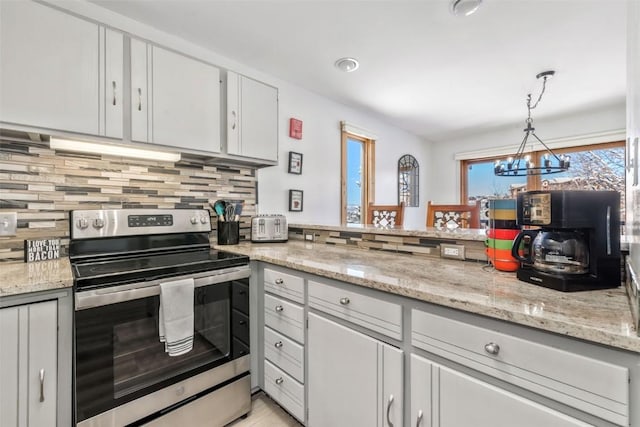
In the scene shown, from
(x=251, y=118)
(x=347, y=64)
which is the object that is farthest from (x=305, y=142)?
(x=251, y=118)

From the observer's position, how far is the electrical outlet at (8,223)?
1406 mm

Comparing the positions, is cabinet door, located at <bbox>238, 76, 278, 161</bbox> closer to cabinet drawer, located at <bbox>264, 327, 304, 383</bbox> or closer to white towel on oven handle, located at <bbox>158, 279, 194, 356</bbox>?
white towel on oven handle, located at <bbox>158, 279, 194, 356</bbox>

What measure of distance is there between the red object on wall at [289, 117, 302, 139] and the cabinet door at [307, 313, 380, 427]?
1.90 meters

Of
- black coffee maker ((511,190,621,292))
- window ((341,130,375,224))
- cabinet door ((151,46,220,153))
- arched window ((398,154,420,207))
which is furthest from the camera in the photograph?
arched window ((398,154,420,207))

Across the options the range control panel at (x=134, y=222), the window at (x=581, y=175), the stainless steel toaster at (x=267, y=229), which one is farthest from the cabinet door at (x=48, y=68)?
the window at (x=581, y=175)

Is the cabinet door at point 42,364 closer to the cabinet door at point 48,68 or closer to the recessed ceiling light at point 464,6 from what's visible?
the cabinet door at point 48,68

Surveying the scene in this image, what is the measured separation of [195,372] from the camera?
1.42 m

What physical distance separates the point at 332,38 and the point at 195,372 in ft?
7.32

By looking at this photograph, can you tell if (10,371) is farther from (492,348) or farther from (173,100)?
(492,348)

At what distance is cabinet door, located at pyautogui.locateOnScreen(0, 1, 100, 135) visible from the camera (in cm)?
125

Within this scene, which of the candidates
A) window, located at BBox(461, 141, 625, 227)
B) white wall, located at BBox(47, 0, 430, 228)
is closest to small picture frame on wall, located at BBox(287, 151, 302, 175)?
white wall, located at BBox(47, 0, 430, 228)

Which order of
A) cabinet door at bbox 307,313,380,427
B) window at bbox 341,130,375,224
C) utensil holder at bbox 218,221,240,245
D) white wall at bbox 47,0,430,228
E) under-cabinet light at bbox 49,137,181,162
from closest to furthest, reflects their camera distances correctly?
cabinet door at bbox 307,313,380,427 < under-cabinet light at bbox 49,137,181,162 < utensil holder at bbox 218,221,240,245 < white wall at bbox 47,0,430,228 < window at bbox 341,130,375,224

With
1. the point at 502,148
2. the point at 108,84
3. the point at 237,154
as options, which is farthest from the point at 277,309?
the point at 502,148

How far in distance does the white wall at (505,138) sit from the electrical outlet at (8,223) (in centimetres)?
524
